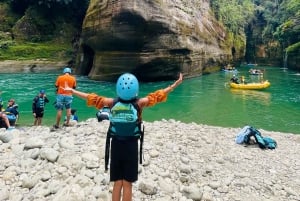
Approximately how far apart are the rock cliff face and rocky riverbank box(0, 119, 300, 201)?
22279mm

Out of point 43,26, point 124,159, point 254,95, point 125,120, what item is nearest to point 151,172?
point 124,159

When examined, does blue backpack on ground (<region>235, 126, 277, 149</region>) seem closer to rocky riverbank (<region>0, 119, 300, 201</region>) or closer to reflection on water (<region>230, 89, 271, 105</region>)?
rocky riverbank (<region>0, 119, 300, 201</region>)

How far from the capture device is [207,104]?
73.5 feet

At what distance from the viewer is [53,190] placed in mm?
5445

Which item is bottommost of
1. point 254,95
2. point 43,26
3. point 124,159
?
point 254,95

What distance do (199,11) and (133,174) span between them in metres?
37.5

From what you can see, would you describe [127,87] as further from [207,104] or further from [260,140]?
[207,104]

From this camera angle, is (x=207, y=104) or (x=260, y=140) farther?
(x=207, y=104)

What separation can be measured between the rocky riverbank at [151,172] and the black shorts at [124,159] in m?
1.37

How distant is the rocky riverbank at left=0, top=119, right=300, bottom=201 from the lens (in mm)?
5570

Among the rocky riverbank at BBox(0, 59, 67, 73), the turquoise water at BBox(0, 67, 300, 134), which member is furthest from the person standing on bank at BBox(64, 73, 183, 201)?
the rocky riverbank at BBox(0, 59, 67, 73)

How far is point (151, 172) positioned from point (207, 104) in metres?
16.6

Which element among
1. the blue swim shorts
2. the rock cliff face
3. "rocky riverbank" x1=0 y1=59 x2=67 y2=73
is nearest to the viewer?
the blue swim shorts

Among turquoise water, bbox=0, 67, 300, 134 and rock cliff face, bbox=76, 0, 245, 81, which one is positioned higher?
rock cliff face, bbox=76, 0, 245, 81
